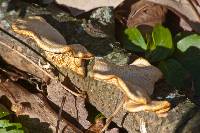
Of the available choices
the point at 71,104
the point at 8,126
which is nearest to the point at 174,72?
the point at 71,104

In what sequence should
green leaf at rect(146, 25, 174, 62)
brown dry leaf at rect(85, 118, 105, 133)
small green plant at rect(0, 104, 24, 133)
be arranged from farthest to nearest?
green leaf at rect(146, 25, 174, 62)
brown dry leaf at rect(85, 118, 105, 133)
small green plant at rect(0, 104, 24, 133)

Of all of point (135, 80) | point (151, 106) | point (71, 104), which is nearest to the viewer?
point (151, 106)

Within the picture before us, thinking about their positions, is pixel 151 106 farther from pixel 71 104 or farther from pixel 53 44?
pixel 71 104

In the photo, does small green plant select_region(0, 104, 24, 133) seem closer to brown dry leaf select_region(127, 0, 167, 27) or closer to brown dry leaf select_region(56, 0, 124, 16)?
brown dry leaf select_region(56, 0, 124, 16)

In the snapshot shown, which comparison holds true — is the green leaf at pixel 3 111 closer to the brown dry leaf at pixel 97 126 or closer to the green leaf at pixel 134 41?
the brown dry leaf at pixel 97 126

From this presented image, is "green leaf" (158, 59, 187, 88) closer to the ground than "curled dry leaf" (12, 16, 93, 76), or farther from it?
closer to the ground

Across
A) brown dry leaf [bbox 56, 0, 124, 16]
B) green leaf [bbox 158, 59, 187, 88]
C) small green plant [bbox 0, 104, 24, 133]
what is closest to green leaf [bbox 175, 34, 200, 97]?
green leaf [bbox 158, 59, 187, 88]

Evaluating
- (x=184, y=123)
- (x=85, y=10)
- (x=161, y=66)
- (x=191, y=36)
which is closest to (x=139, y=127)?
(x=184, y=123)
